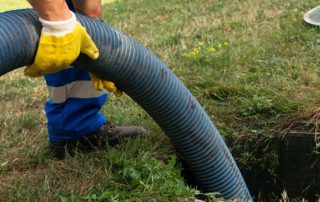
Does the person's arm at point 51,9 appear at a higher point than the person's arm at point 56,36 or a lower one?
higher

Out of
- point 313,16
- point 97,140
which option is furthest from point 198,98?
point 313,16

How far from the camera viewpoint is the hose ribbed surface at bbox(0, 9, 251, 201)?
214cm

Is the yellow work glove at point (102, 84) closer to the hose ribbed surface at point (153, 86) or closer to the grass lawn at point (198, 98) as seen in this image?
the hose ribbed surface at point (153, 86)

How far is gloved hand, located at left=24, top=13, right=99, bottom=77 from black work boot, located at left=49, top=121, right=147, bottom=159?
849mm

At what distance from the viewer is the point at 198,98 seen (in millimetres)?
3543

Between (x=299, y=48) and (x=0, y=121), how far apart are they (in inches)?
89.8

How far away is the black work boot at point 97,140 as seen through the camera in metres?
2.94

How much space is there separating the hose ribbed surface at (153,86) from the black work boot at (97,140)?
0.81ft

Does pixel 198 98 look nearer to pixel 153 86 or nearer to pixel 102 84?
pixel 153 86

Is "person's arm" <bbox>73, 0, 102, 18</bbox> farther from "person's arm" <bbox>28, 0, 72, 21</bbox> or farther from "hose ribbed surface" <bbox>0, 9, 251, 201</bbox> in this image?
"person's arm" <bbox>28, 0, 72, 21</bbox>

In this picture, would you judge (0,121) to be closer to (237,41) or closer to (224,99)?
(224,99)

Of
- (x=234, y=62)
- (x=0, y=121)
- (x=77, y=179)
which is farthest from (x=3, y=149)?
(x=234, y=62)

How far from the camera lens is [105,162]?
272 centimetres

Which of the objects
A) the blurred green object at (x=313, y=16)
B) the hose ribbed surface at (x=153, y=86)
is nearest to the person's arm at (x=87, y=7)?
the hose ribbed surface at (x=153, y=86)
